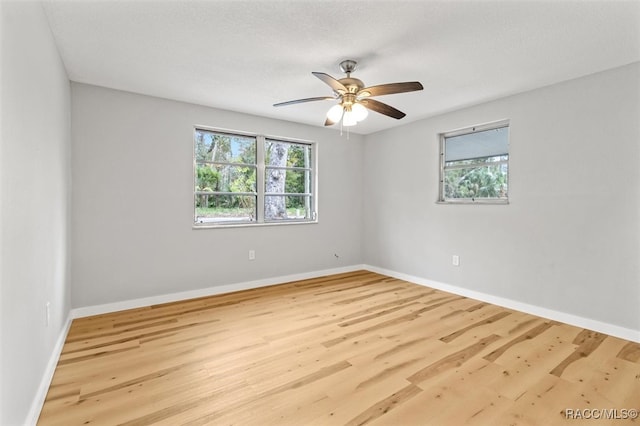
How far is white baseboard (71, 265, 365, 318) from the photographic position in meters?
3.26

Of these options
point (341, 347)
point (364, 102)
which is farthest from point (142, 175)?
point (341, 347)

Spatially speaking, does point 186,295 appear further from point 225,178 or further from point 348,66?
point 348,66

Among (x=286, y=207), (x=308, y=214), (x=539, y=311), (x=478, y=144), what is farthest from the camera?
(x=308, y=214)

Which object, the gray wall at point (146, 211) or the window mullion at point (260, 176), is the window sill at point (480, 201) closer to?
the gray wall at point (146, 211)

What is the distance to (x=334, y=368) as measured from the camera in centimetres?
223

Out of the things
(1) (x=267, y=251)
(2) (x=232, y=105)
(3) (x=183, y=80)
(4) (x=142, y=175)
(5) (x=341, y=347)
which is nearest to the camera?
(5) (x=341, y=347)

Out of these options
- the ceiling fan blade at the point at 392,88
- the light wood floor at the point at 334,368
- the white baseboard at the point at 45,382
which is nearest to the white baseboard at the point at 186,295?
the light wood floor at the point at 334,368

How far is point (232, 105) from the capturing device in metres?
3.89

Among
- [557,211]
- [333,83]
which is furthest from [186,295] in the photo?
[557,211]

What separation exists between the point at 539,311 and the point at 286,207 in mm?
3390

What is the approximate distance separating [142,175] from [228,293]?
1.77m

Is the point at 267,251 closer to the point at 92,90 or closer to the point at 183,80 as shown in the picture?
the point at 183,80

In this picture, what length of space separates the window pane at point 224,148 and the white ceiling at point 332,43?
0.73m

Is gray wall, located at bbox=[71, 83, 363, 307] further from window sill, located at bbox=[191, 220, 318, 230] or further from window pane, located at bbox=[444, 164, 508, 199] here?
window pane, located at bbox=[444, 164, 508, 199]
